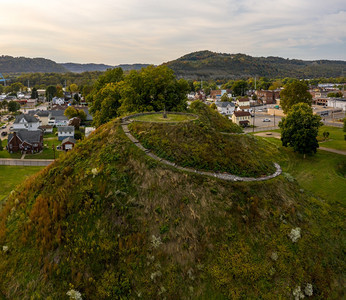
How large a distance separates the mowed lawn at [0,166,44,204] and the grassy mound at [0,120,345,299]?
39.7 ft

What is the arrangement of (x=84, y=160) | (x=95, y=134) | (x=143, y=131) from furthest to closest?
1. (x=95, y=134)
2. (x=143, y=131)
3. (x=84, y=160)

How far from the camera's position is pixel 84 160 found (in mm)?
19844

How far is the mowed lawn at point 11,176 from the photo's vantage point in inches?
1184

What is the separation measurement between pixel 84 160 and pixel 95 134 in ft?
13.0

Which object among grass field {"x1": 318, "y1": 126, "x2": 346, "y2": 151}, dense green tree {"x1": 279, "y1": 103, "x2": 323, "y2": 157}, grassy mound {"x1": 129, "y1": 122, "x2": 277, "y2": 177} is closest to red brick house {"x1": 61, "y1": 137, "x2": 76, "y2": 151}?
grassy mound {"x1": 129, "y1": 122, "x2": 277, "y2": 177}

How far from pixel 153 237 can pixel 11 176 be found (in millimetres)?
27133

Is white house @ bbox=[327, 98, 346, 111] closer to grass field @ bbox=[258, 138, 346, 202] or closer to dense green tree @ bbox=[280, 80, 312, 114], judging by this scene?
dense green tree @ bbox=[280, 80, 312, 114]

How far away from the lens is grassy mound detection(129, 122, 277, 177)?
19.6 meters

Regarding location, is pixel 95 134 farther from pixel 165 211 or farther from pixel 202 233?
pixel 202 233

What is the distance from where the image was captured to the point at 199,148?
66.8ft

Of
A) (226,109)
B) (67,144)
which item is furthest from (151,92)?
(226,109)

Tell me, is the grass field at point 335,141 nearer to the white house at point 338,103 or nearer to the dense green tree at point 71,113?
the white house at point 338,103

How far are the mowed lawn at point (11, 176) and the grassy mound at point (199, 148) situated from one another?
18026mm

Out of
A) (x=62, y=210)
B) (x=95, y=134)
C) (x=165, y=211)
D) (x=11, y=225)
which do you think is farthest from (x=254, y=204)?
(x=11, y=225)
